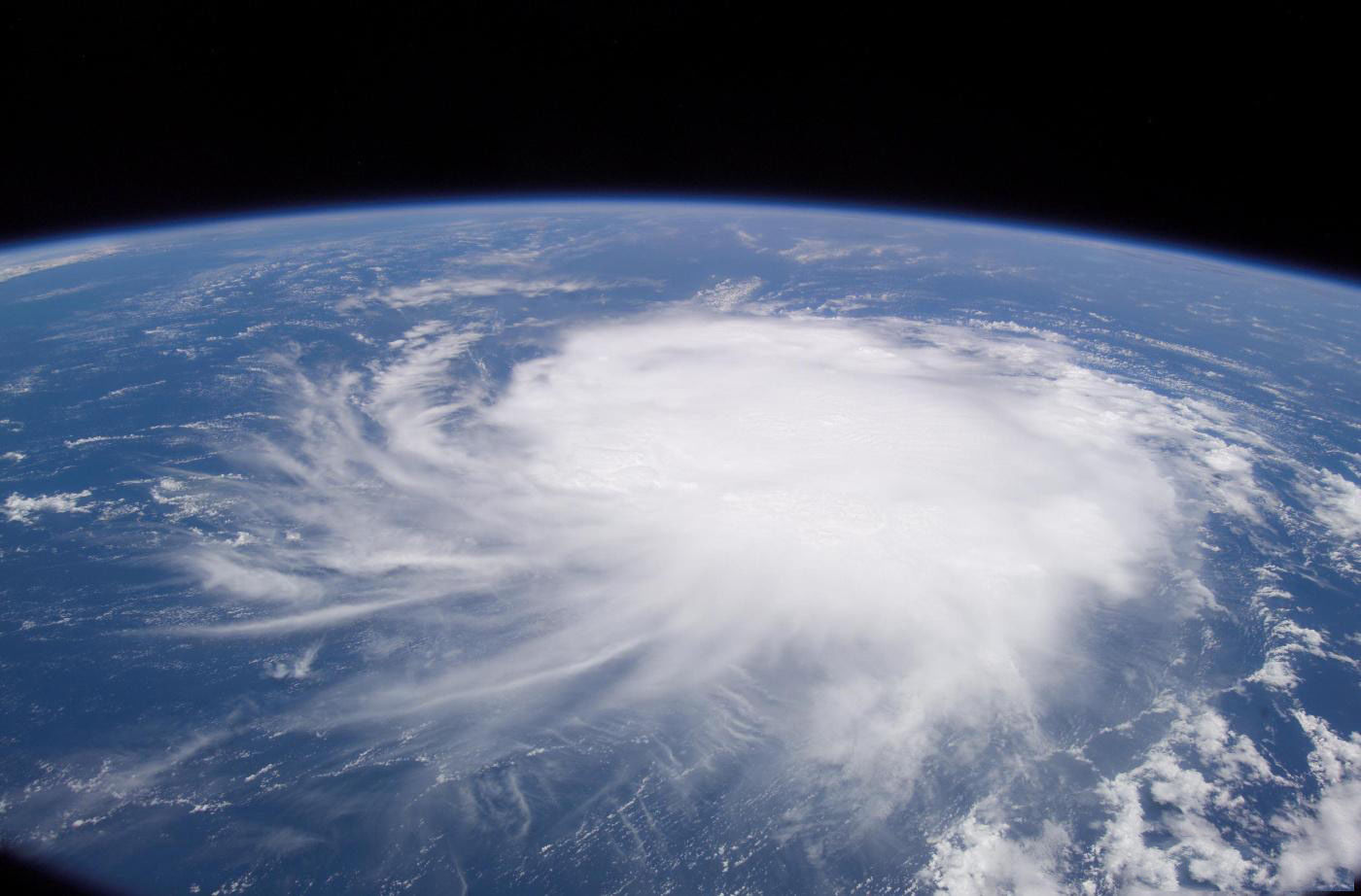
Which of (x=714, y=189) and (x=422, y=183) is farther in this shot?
(x=714, y=189)

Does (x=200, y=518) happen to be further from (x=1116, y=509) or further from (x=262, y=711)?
(x=1116, y=509)

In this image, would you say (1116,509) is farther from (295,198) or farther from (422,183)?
(295,198)

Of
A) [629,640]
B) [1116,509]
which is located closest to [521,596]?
[629,640]

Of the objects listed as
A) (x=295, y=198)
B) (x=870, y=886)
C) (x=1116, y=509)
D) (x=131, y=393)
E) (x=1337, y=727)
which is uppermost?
(x=295, y=198)

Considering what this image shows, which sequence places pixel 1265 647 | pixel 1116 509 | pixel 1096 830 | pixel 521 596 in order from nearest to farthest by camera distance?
pixel 1096 830, pixel 1265 647, pixel 521 596, pixel 1116 509

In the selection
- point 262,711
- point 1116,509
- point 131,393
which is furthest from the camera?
point 131,393

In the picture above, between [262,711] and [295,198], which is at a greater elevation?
[295,198]
